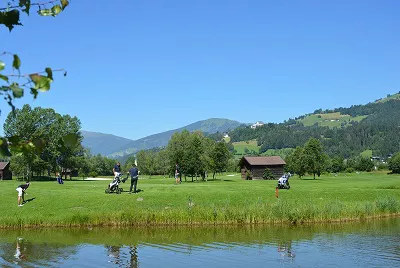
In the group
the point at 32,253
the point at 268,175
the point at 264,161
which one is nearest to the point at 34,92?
the point at 32,253

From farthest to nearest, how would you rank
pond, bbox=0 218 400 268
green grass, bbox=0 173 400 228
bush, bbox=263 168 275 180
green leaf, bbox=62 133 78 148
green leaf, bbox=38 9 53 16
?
bush, bbox=263 168 275 180 < green grass, bbox=0 173 400 228 < pond, bbox=0 218 400 268 < green leaf, bbox=38 9 53 16 < green leaf, bbox=62 133 78 148

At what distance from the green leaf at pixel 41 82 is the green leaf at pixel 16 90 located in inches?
6.0

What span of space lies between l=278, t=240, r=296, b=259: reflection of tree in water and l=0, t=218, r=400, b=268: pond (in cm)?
1

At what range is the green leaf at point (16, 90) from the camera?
4.24 metres

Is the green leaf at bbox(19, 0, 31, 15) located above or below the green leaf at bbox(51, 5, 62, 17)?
below

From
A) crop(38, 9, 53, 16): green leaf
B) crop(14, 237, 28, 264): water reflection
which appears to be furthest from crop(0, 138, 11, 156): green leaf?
crop(14, 237, 28, 264): water reflection

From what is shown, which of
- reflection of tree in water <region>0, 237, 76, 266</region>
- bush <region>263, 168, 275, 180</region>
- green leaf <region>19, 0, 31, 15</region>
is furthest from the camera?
bush <region>263, 168, 275, 180</region>

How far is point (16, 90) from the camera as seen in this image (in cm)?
427

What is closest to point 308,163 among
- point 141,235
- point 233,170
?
point 141,235

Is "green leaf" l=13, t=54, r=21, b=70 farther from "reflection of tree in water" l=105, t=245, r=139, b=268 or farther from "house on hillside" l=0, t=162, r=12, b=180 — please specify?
"house on hillside" l=0, t=162, r=12, b=180

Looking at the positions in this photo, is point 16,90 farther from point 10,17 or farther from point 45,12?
point 45,12

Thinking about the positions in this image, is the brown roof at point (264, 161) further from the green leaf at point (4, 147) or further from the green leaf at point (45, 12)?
the green leaf at point (4, 147)

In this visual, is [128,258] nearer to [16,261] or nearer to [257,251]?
[16,261]

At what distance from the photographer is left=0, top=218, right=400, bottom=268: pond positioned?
2133cm
